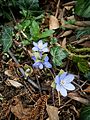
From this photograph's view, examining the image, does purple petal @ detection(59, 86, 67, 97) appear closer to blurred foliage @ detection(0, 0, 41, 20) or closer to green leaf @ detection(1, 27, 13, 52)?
green leaf @ detection(1, 27, 13, 52)

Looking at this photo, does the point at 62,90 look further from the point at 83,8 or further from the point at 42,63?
the point at 83,8

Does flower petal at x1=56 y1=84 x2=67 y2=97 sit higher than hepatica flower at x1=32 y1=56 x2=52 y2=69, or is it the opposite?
hepatica flower at x1=32 y1=56 x2=52 y2=69

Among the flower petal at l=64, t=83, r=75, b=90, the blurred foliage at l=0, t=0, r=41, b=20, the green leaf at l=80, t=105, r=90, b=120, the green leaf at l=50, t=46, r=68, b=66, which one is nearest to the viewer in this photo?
the green leaf at l=80, t=105, r=90, b=120

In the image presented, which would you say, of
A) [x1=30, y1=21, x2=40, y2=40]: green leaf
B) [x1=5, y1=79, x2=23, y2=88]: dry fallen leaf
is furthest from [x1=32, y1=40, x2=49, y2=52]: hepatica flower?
[x1=5, y1=79, x2=23, y2=88]: dry fallen leaf

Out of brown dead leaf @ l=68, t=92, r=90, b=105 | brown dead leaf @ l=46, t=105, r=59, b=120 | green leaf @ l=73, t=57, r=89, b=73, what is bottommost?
brown dead leaf @ l=46, t=105, r=59, b=120

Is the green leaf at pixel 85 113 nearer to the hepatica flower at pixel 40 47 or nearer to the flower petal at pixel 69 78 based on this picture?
the flower petal at pixel 69 78

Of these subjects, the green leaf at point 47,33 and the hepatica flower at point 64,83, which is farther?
the green leaf at point 47,33

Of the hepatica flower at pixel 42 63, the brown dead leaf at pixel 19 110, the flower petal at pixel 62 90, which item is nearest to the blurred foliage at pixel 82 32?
the hepatica flower at pixel 42 63

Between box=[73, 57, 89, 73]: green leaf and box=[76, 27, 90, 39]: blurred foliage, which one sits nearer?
box=[73, 57, 89, 73]: green leaf

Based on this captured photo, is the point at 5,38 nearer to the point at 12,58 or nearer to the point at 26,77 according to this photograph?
the point at 12,58
